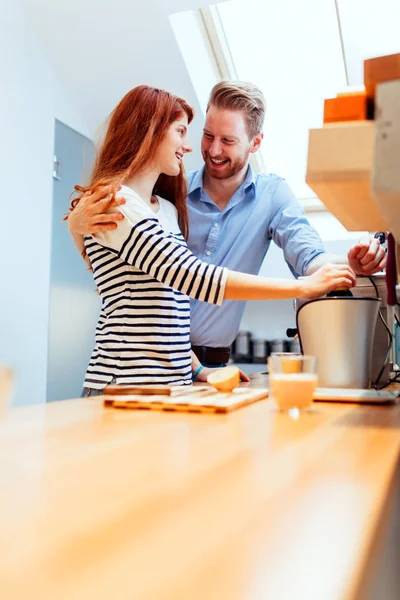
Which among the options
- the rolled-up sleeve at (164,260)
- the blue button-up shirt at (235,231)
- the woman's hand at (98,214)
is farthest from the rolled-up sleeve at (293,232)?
the woman's hand at (98,214)

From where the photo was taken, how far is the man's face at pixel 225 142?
191 cm

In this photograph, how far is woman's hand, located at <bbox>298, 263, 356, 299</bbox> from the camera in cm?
131

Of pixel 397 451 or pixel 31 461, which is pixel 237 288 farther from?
pixel 31 461

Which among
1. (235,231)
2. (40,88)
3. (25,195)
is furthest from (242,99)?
(40,88)

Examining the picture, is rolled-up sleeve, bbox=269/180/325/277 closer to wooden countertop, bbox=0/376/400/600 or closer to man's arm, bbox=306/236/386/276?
man's arm, bbox=306/236/386/276

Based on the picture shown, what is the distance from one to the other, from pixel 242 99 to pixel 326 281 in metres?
0.85

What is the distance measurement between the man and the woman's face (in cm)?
40

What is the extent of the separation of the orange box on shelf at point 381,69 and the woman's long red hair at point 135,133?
0.79 m

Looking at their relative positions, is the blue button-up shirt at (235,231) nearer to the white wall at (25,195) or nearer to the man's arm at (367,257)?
the man's arm at (367,257)

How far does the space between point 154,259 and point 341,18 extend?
2.61 m

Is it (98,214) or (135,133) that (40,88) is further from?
(98,214)

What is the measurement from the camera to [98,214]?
130 centimetres

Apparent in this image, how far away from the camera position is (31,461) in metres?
0.57

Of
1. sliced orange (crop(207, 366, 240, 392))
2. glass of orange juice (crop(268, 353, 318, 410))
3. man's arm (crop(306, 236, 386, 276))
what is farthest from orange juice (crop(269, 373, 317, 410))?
man's arm (crop(306, 236, 386, 276))
